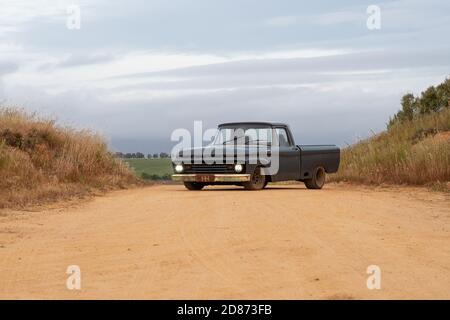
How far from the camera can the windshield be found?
2180cm

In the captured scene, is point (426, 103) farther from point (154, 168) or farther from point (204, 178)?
point (204, 178)

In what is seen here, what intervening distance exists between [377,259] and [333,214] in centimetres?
467

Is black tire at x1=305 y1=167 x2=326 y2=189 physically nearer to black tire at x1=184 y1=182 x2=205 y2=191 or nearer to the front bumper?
black tire at x1=184 y1=182 x2=205 y2=191

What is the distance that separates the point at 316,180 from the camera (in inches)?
913

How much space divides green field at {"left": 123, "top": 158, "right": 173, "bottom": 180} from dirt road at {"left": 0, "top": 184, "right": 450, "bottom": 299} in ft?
56.1

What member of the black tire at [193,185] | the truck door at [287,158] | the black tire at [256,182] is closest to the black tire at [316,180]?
the truck door at [287,158]

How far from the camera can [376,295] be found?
7.80m

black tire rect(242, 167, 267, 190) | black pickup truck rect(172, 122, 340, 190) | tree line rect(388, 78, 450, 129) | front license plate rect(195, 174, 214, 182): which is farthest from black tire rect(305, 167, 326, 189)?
tree line rect(388, 78, 450, 129)

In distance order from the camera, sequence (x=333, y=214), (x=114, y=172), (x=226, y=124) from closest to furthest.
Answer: (x=333, y=214)
(x=226, y=124)
(x=114, y=172)

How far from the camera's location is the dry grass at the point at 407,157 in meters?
22.2

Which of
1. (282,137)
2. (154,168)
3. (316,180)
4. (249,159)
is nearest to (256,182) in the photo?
(249,159)

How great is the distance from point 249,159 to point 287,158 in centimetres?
157
